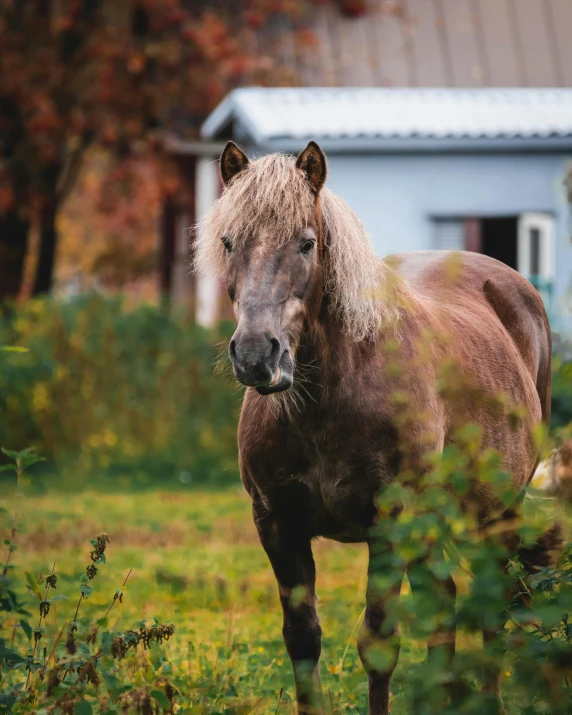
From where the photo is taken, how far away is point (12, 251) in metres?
16.7

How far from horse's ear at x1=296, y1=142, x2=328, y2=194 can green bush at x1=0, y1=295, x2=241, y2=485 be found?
28.4 ft

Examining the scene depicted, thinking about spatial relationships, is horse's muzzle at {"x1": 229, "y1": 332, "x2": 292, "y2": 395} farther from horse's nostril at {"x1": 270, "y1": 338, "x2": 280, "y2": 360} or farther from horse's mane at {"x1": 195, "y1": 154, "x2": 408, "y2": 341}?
horse's mane at {"x1": 195, "y1": 154, "x2": 408, "y2": 341}

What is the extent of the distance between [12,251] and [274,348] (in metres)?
13.7

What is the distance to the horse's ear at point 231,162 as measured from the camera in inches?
165

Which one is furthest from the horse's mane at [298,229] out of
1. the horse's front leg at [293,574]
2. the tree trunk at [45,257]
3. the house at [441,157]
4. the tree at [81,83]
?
the tree trunk at [45,257]

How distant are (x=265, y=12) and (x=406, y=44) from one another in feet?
7.43

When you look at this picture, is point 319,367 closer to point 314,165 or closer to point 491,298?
point 314,165

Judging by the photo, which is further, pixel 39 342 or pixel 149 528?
pixel 39 342

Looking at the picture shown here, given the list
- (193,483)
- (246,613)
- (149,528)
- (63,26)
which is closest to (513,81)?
(63,26)

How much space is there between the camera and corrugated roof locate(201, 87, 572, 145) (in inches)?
500

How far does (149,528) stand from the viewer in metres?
9.82

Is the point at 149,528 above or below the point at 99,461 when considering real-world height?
below

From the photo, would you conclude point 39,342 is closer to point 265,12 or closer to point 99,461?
point 99,461

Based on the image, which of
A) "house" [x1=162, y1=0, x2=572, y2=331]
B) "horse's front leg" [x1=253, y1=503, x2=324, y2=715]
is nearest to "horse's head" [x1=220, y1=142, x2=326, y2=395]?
"horse's front leg" [x1=253, y1=503, x2=324, y2=715]
